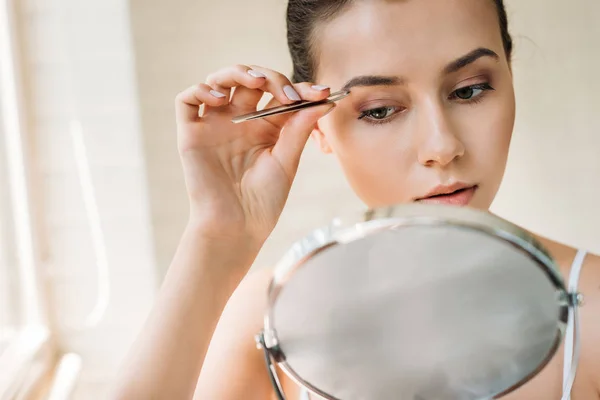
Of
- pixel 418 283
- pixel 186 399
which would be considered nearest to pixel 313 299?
pixel 418 283

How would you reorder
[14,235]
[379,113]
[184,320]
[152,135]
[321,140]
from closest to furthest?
[184,320] → [379,113] → [321,140] → [14,235] → [152,135]

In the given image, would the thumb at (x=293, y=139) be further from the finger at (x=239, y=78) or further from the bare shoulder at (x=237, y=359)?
the bare shoulder at (x=237, y=359)

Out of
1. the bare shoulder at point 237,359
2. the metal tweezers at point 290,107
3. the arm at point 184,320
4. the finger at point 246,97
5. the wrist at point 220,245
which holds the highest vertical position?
the finger at point 246,97

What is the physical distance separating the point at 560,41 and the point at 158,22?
87 cm

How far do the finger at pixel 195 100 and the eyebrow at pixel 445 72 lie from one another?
17 centimetres

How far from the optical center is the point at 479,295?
460 millimetres

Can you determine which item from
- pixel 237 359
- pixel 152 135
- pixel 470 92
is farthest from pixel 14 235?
pixel 470 92

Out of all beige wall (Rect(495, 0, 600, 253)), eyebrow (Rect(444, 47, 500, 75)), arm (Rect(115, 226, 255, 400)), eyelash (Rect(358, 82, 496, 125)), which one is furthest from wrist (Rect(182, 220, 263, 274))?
beige wall (Rect(495, 0, 600, 253))

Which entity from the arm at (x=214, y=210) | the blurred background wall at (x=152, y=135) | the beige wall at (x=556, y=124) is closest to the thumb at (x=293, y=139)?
the arm at (x=214, y=210)

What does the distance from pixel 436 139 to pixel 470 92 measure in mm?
102

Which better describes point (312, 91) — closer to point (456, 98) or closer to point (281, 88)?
point (281, 88)

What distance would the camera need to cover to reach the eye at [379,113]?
0.83 m

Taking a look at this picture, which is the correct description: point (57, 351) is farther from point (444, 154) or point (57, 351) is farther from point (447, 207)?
point (447, 207)

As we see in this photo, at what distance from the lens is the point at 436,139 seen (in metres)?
0.77
